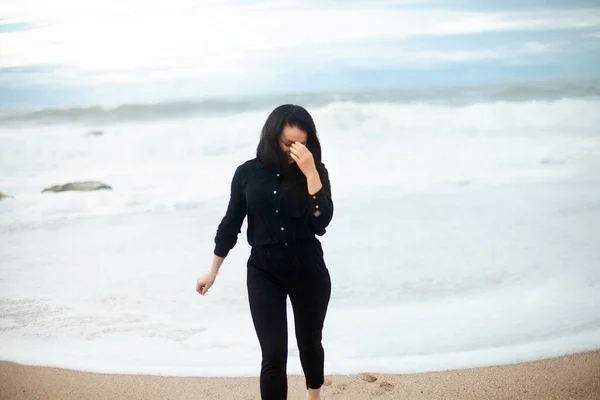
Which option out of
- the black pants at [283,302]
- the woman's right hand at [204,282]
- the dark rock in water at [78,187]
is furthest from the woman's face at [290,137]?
the dark rock in water at [78,187]

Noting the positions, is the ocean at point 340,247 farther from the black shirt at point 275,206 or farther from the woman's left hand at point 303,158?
the woman's left hand at point 303,158

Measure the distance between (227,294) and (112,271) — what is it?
1.14 meters

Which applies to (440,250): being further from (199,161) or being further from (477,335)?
(199,161)

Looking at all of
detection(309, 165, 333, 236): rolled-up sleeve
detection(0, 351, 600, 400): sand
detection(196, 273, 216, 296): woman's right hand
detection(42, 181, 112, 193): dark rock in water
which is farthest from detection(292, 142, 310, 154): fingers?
detection(42, 181, 112, 193): dark rock in water

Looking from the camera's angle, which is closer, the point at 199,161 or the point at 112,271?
the point at 112,271

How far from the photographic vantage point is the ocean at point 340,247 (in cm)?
363

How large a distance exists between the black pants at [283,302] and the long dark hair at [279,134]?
0.29m

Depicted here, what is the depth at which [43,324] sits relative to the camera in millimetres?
4113

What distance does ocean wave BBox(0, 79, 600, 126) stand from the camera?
11.2 meters

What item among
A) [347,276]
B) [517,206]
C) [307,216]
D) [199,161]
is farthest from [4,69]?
[307,216]

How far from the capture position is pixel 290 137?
2.29 m

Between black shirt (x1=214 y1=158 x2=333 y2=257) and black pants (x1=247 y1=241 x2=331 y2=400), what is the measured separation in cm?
5

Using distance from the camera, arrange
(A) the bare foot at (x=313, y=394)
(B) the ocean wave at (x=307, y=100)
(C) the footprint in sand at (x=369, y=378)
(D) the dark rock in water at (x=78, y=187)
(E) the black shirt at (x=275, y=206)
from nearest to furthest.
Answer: (E) the black shirt at (x=275, y=206)
(A) the bare foot at (x=313, y=394)
(C) the footprint in sand at (x=369, y=378)
(D) the dark rock in water at (x=78, y=187)
(B) the ocean wave at (x=307, y=100)

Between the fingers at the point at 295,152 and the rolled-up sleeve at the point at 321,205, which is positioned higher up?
the fingers at the point at 295,152
